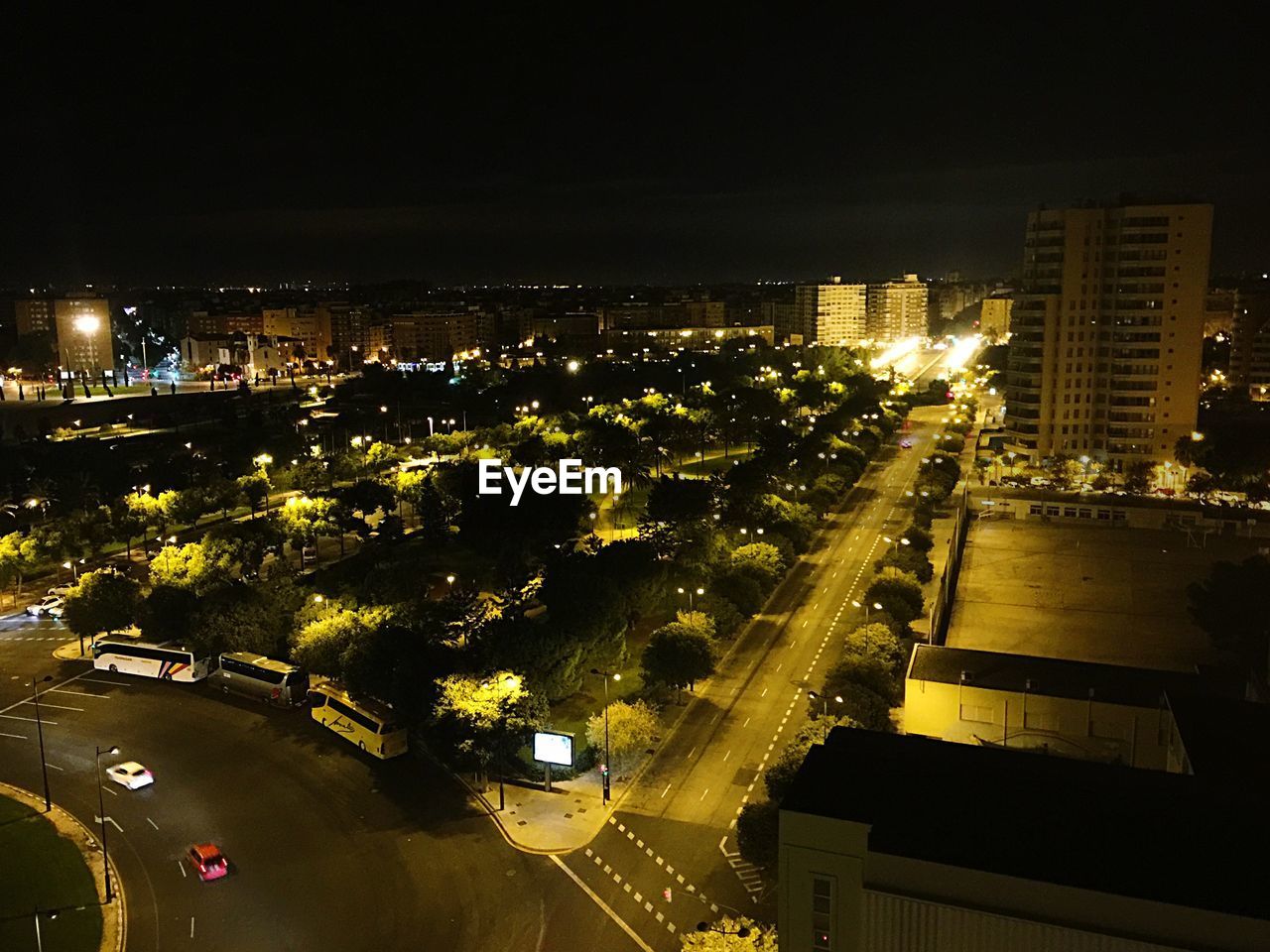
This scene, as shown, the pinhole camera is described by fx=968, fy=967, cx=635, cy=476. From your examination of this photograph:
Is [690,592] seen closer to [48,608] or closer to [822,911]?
[822,911]

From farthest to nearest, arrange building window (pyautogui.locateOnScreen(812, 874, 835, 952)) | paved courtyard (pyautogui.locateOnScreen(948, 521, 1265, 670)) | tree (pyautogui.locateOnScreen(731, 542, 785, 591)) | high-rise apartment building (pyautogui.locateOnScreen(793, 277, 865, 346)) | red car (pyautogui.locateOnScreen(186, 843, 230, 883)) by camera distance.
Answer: high-rise apartment building (pyautogui.locateOnScreen(793, 277, 865, 346))
tree (pyautogui.locateOnScreen(731, 542, 785, 591))
paved courtyard (pyautogui.locateOnScreen(948, 521, 1265, 670))
red car (pyautogui.locateOnScreen(186, 843, 230, 883))
building window (pyautogui.locateOnScreen(812, 874, 835, 952))

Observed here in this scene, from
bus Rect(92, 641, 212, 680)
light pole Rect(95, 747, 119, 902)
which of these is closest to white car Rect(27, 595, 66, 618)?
bus Rect(92, 641, 212, 680)

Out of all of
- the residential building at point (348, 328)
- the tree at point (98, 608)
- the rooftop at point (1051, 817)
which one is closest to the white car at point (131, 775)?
the tree at point (98, 608)

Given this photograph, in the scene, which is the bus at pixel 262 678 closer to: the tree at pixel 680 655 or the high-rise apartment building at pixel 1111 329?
the tree at pixel 680 655

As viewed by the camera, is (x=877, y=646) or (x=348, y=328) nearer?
(x=877, y=646)

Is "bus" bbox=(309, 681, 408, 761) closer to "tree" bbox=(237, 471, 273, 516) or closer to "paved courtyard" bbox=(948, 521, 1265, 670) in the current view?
"paved courtyard" bbox=(948, 521, 1265, 670)

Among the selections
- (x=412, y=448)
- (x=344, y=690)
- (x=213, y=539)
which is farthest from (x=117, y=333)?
(x=344, y=690)

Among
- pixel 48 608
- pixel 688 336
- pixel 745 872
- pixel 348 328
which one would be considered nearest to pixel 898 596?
pixel 745 872
